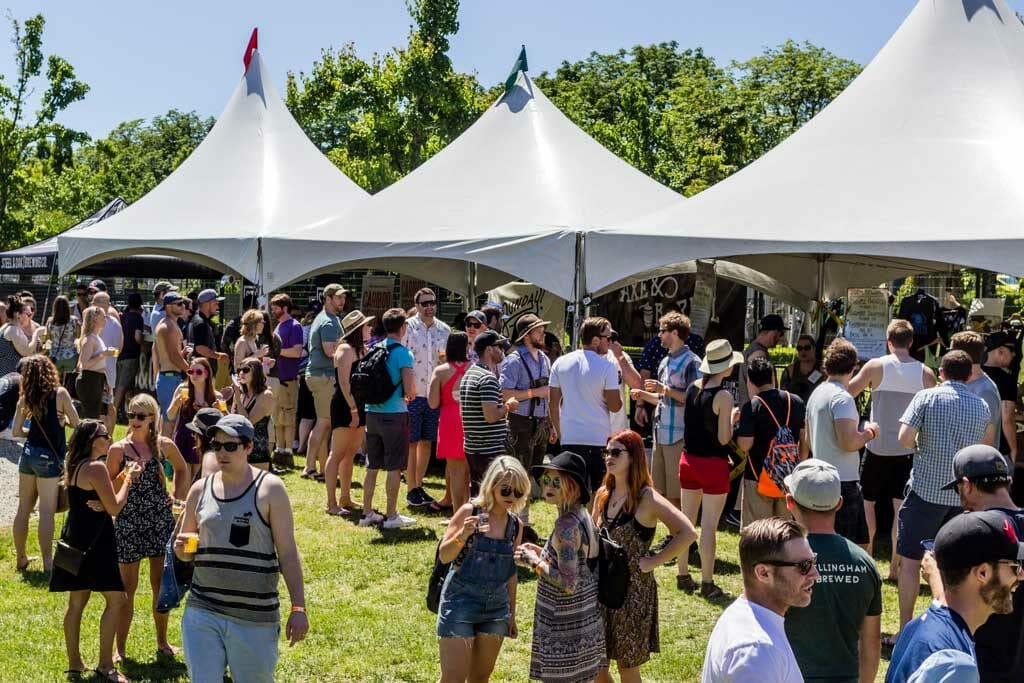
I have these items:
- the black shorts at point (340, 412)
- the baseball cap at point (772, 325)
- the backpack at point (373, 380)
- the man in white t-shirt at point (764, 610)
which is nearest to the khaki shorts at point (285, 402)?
the black shorts at point (340, 412)

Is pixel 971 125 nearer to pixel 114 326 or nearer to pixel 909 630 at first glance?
pixel 909 630

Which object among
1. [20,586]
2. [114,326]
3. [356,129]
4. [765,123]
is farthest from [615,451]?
[765,123]

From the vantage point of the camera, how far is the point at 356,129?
3156cm

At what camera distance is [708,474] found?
22.6ft

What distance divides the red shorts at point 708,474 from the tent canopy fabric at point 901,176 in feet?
6.97

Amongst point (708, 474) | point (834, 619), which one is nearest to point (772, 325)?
point (708, 474)

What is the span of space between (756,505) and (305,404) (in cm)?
564

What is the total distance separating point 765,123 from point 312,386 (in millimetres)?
31267

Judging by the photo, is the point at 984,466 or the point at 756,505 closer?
the point at 984,466

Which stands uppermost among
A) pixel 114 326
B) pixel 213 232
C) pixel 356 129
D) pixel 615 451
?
pixel 356 129

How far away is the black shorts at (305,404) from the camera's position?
11258 millimetres

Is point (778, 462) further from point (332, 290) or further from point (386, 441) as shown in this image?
point (332, 290)

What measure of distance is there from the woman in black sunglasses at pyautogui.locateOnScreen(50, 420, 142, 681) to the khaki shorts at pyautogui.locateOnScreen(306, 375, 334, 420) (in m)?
4.72

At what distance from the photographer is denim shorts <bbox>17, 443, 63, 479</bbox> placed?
7.11 metres
